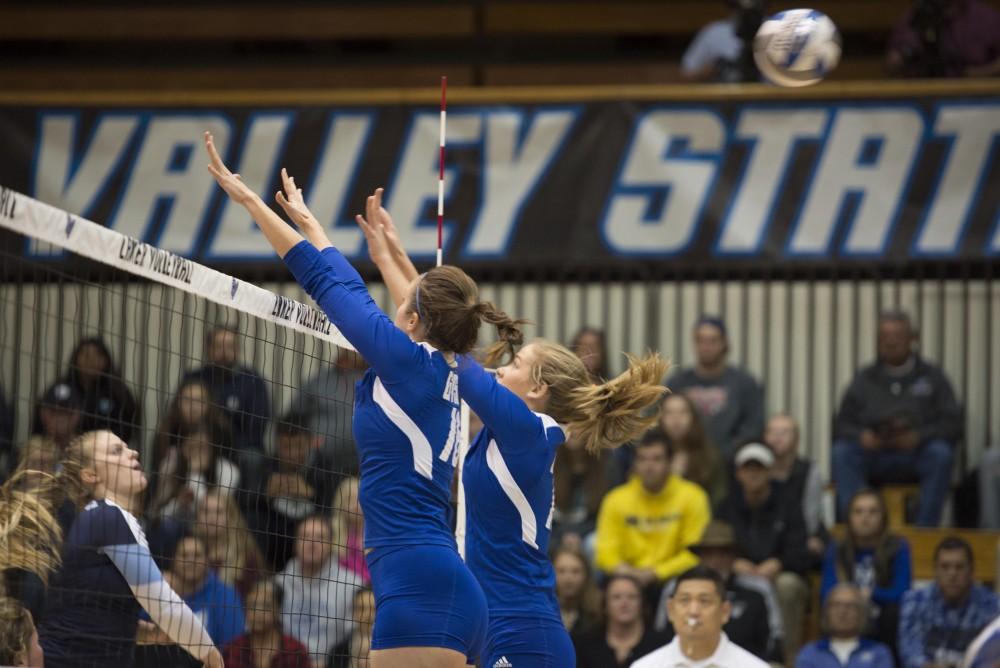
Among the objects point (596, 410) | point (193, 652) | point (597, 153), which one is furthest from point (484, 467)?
point (597, 153)

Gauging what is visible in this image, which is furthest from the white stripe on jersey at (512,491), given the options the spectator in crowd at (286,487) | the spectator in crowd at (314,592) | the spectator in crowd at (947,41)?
the spectator in crowd at (947,41)

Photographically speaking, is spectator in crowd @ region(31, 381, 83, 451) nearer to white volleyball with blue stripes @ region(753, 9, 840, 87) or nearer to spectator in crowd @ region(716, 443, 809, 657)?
spectator in crowd @ region(716, 443, 809, 657)

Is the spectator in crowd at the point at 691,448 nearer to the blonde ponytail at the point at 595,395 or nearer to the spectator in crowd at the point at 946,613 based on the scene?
the spectator in crowd at the point at 946,613

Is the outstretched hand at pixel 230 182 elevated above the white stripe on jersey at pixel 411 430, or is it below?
above

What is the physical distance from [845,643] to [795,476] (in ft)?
5.19

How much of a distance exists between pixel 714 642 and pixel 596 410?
9.80 ft

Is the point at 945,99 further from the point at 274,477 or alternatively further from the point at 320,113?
the point at 274,477

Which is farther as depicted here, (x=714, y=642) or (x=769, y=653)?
(x=769, y=653)

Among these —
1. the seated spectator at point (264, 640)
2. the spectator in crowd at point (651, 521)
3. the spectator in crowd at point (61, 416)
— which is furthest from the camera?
the spectator in crowd at point (651, 521)

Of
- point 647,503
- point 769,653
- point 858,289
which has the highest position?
point 858,289

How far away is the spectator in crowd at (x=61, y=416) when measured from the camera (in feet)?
34.3

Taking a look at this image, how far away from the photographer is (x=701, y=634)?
9000mm

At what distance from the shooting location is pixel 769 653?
10.9m

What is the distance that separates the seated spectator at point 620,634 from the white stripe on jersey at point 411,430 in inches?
207
